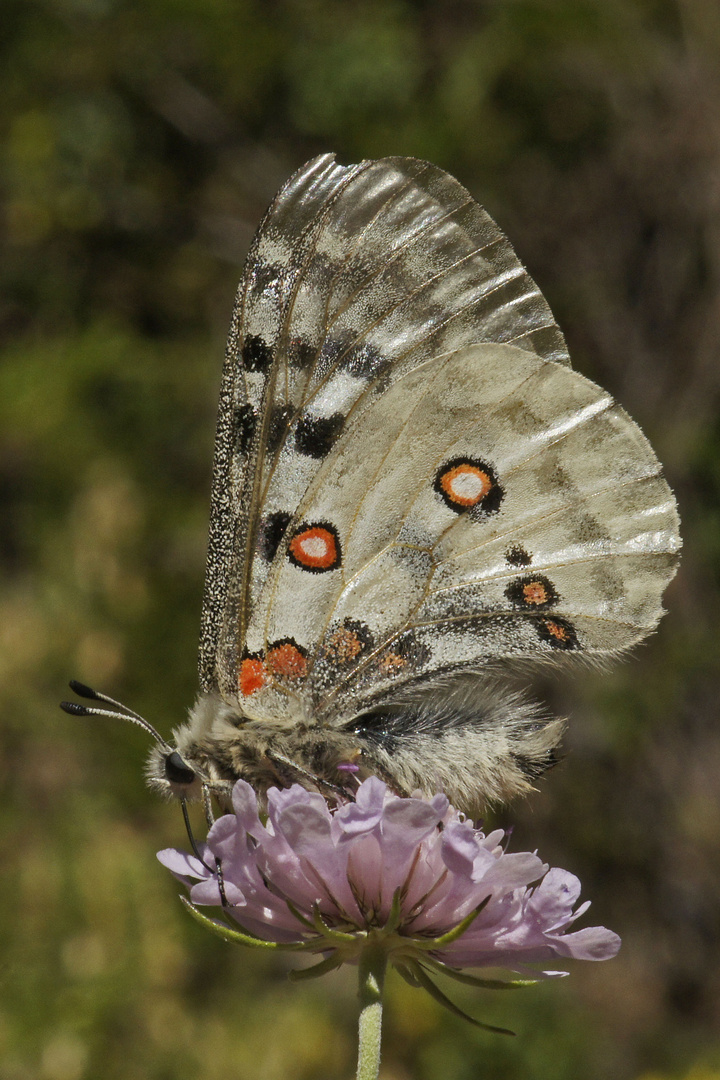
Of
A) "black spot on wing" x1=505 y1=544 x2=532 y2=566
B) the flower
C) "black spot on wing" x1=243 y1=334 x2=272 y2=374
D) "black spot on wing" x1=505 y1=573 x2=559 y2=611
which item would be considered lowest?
the flower

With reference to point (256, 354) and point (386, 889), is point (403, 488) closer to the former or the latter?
point (256, 354)

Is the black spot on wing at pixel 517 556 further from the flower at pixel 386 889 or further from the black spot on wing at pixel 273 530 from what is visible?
the flower at pixel 386 889

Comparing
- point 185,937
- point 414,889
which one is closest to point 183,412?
point 185,937

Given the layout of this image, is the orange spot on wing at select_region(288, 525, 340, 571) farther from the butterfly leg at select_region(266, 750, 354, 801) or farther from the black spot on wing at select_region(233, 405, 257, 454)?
the butterfly leg at select_region(266, 750, 354, 801)

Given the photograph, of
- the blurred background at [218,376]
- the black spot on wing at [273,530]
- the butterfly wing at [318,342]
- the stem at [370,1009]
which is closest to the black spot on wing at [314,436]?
the butterfly wing at [318,342]

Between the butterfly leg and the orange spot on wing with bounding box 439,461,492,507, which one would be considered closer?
the butterfly leg

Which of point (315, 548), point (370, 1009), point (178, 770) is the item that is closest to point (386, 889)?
point (370, 1009)

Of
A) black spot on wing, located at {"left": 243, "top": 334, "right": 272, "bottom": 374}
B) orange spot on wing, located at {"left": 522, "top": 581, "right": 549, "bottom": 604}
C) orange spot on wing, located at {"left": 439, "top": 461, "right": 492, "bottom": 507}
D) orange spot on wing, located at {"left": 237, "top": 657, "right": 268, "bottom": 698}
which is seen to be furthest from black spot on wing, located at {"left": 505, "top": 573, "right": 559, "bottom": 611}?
black spot on wing, located at {"left": 243, "top": 334, "right": 272, "bottom": 374}
